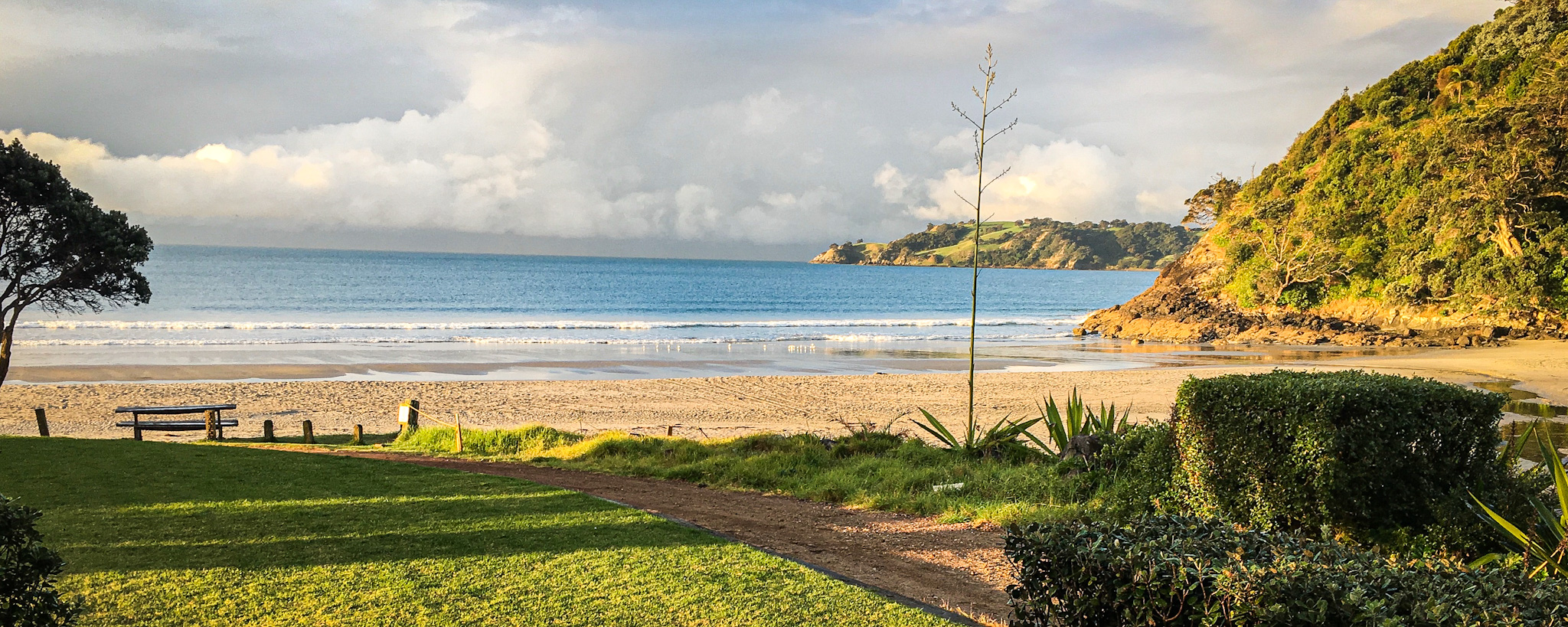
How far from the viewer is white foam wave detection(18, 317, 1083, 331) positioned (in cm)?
4269

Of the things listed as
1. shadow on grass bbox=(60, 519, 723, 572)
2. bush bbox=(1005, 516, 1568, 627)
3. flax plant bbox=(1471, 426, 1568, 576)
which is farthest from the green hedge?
shadow on grass bbox=(60, 519, 723, 572)

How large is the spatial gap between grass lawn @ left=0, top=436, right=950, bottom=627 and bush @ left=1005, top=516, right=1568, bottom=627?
1.52m

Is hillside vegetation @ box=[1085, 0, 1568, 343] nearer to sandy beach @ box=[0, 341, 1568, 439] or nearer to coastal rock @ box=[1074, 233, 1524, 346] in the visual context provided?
coastal rock @ box=[1074, 233, 1524, 346]

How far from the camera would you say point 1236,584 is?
3.21m

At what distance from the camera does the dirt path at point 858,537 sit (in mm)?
6086

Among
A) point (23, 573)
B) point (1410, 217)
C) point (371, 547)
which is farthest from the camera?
point (1410, 217)

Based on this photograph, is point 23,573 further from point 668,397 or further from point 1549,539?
point 668,397

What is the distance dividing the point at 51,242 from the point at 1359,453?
1909 centimetres

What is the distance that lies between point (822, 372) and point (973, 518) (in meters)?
21.9

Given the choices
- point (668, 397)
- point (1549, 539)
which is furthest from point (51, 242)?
point (1549, 539)

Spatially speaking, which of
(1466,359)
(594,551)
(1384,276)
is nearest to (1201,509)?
(594,551)

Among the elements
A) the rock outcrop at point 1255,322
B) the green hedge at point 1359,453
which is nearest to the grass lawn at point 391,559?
the green hedge at point 1359,453

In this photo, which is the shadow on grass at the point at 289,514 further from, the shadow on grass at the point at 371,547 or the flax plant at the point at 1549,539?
the flax plant at the point at 1549,539

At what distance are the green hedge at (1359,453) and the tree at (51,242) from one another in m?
17.7
